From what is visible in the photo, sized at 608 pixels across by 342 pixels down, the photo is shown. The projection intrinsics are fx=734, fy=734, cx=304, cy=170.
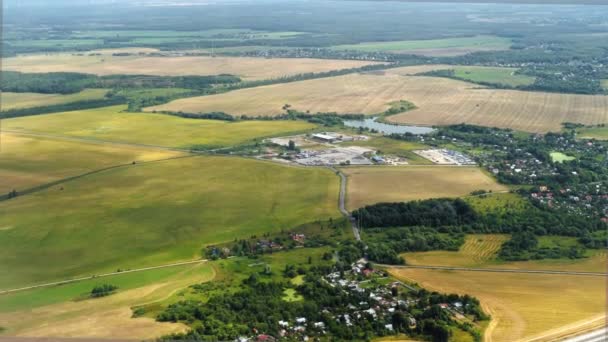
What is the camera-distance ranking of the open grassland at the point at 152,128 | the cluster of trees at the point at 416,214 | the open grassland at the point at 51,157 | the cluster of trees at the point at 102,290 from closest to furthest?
1. the cluster of trees at the point at 102,290
2. the cluster of trees at the point at 416,214
3. the open grassland at the point at 51,157
4. the open grassland at the point at 152,128

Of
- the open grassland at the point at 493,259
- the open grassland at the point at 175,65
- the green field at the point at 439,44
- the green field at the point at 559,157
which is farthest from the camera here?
the green field at the point at 439,44

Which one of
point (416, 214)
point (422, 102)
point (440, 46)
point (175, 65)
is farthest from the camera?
point (440, 46)

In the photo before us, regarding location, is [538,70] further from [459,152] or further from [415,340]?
[415,340]

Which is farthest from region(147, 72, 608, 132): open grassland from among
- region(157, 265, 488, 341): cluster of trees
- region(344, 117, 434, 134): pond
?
region(157, 265, 488, 341): cluster of trees

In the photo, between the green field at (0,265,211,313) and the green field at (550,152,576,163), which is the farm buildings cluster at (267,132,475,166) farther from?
the green field at (0,265,211,313)

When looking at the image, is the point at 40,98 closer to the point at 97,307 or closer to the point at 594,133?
the point at 594,133

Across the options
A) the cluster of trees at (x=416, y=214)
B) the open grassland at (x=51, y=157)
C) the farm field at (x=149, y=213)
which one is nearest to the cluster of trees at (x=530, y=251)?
the cluster of trees at (x=416, y=214)

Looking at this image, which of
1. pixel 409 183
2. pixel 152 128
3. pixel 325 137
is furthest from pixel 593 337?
pixel 152 128

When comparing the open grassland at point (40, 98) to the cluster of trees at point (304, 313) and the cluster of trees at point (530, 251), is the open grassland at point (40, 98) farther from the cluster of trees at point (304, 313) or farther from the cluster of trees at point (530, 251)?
the cluster of trees at point (530, 251)
